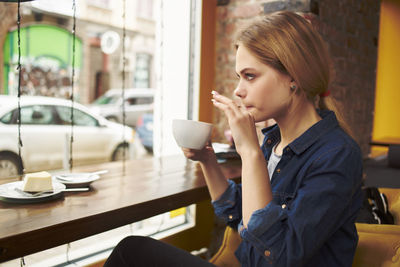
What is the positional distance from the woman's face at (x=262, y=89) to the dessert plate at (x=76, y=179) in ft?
1.88

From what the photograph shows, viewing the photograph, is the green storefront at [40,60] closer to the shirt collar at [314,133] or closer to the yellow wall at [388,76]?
the yellow wall at [388,76]

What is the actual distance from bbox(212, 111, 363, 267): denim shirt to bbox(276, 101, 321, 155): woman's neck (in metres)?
0.03

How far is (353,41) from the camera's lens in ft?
8.89

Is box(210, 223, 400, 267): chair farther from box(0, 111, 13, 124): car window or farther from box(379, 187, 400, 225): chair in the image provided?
box(0, 111, 13, 124): car window

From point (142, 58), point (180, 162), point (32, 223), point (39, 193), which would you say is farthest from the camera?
point (142, 58)

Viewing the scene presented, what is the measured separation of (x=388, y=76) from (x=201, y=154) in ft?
10.8

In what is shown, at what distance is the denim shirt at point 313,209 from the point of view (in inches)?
33.0

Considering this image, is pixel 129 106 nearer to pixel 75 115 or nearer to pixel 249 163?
pixel 75 115

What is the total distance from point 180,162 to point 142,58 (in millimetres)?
14201

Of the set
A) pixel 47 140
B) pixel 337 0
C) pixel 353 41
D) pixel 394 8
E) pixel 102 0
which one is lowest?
pixel 47 140

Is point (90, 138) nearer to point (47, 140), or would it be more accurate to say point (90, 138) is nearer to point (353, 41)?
point (47, 140)

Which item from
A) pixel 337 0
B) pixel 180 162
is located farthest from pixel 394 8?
pixel 180 162

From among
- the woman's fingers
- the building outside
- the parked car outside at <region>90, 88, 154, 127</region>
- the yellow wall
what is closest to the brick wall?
the yellow wall

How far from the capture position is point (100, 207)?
3.45 ft
